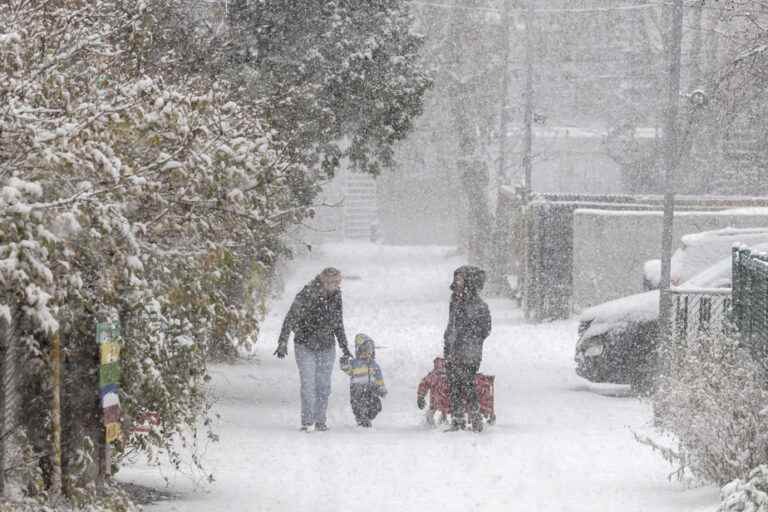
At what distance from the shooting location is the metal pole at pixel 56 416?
7.73 metres

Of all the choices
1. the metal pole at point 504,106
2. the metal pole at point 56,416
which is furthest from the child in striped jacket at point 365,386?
the metal pole at point 504,106

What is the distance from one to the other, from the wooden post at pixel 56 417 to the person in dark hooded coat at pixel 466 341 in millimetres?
6305

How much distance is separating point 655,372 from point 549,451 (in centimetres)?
367

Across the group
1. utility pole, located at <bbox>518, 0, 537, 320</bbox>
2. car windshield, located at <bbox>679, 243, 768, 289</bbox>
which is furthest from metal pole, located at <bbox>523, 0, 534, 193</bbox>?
car windshield, located at <bbox>679, 243, 768, 289</bbox>

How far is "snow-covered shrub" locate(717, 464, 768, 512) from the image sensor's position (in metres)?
7.93

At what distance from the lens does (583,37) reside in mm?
52406

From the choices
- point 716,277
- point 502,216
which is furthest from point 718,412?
point 502,216

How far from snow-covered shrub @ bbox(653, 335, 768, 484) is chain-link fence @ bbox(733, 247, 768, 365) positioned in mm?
387

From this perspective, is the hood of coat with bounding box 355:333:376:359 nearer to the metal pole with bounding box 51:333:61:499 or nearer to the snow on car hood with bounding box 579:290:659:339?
the snow on car hood with bounding box 579:290:659:339

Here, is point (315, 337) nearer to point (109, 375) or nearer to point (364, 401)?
point (364, 401)

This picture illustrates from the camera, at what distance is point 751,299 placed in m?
11.8

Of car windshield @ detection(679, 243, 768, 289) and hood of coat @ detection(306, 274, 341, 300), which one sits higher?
hood of coat @ detection(306, 274, 341, 300)

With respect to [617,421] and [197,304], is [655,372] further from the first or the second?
[197,304]

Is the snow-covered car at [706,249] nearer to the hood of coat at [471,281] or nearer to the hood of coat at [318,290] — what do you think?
the hood of coat at [471,281]
